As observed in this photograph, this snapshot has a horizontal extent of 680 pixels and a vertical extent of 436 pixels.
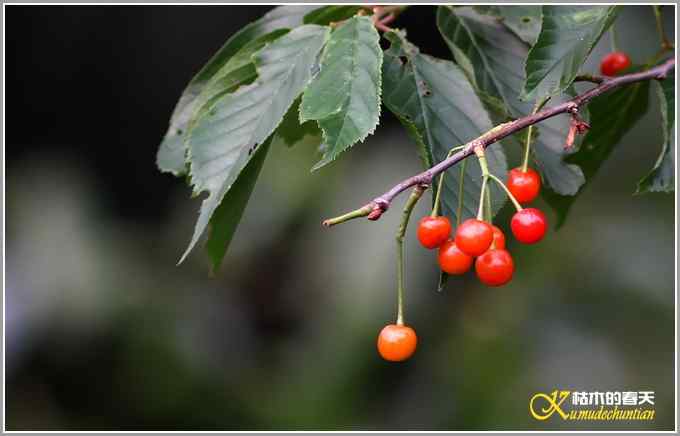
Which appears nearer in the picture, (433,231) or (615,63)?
(433,231)

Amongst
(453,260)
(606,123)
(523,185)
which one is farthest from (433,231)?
(606,123)

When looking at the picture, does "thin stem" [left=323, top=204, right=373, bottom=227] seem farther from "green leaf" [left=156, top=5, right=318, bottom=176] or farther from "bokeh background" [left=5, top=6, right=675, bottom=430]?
"bokeh background" [left=5, top=6, right=675, bottom=430]

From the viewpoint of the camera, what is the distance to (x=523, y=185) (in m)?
1.03

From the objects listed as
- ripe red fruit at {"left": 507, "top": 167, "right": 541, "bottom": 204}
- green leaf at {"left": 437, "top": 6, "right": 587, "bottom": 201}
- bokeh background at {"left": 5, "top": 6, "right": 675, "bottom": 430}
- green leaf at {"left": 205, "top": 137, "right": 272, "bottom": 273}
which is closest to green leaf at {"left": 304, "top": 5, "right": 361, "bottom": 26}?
green leaf at {"left": 437, "top": 6, "right": 587, "bottom": 201}

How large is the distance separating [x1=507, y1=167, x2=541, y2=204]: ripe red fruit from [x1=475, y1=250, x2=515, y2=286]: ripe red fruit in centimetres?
10

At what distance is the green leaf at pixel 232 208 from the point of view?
106cm

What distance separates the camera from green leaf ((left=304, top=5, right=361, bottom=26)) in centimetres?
121

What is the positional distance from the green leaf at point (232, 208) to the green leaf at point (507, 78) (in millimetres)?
345

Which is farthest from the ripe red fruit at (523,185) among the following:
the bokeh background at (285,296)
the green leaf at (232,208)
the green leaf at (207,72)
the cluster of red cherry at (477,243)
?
the bokeh background at (285,296)

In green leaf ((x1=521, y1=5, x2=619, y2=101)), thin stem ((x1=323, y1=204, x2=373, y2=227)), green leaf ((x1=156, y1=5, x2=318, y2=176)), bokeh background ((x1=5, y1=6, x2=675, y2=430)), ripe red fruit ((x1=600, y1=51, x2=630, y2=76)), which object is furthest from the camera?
bokeh background ((x1=5, y1=6, x2=675, y2=430))

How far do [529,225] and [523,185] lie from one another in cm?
8

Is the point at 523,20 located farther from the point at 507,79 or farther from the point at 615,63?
the point at 615,63

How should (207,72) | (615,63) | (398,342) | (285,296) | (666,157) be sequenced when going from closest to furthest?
(398,342) → (666,157) → (207,72) → (615,63) → (285,296)

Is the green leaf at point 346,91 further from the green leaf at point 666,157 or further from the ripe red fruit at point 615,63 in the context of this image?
the ripe red fruit at point 615,63
